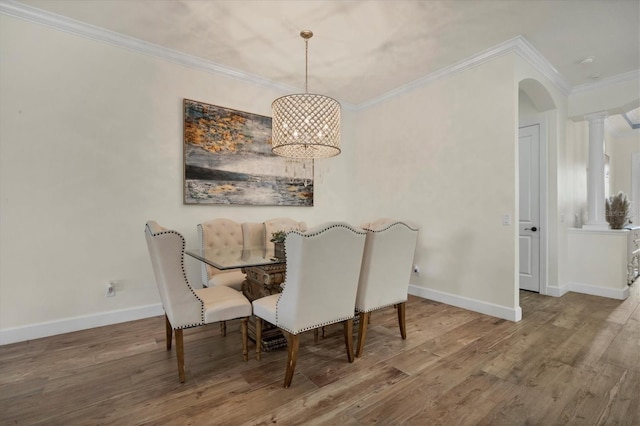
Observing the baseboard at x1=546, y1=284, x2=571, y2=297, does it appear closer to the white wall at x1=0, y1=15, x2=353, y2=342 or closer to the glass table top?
the glass table top

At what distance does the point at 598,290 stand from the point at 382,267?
3.69 metres

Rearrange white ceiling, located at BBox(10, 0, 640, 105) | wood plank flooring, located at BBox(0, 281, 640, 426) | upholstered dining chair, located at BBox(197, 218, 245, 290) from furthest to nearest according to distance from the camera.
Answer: upholstered dining chair, located at BBox(197, 218, 245, 290) → white ceiling, located at BBox(10, 0, 640, 105) → wood plank flooring, located at BBox(0, 281, 640, 426)

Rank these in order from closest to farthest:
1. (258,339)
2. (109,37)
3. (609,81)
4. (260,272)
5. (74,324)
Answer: (258,339) < (260,272) < (74,324) < (109,37) < (609,81)

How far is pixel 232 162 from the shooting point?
3.75 m

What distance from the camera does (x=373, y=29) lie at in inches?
113

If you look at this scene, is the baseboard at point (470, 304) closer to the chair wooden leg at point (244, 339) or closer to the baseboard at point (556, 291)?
the baseboard at point (556, 291)

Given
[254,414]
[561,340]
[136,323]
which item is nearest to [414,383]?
→ [254,414]

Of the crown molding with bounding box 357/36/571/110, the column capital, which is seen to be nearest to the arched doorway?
the crown molding with bounding box 357/36/571/110

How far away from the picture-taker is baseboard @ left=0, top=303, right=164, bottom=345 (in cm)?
256

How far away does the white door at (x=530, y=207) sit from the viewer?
4.13m

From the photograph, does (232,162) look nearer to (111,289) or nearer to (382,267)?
(111,289)

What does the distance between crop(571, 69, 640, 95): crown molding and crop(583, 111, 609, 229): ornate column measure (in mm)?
379

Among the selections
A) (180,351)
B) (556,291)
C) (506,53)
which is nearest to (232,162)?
(180,351)

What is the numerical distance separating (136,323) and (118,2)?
9.65 ft
